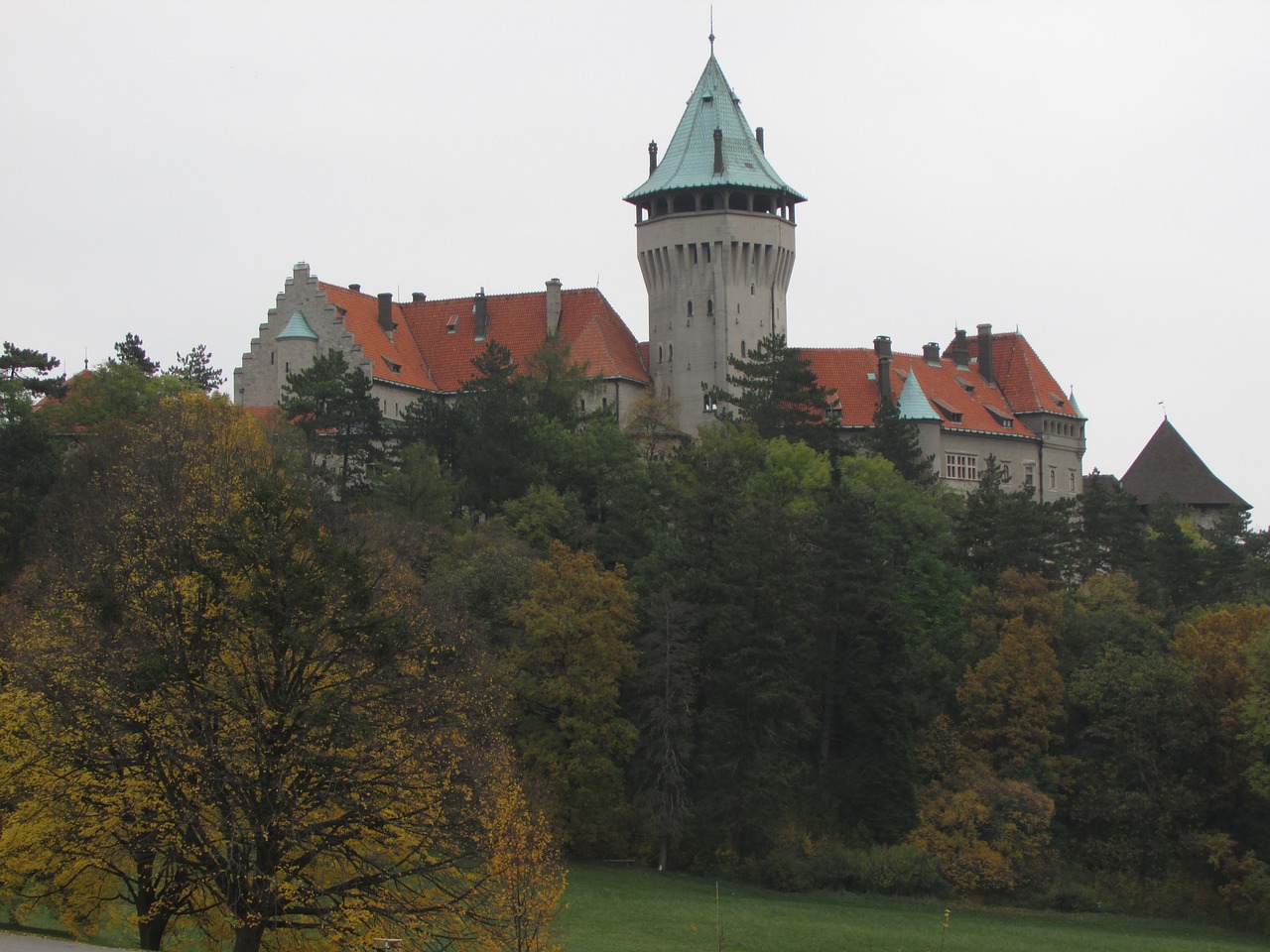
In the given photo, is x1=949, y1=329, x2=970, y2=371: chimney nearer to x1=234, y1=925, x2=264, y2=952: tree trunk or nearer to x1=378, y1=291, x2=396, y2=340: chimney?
x1=378, y1=291, x2=396, y2=340: chimney

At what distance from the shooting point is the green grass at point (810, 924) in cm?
4453

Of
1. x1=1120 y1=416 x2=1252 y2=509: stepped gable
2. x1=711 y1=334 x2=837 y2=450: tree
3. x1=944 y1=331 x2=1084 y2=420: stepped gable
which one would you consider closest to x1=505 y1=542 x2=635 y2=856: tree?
x1=711 y1=334 x2=837 y2=450: tree

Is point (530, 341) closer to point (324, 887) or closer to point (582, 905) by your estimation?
point (582, 905)

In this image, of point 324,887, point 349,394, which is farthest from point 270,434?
point 324,887

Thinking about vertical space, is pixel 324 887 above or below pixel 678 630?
below

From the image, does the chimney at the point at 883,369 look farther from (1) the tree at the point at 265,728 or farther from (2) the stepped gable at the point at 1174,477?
(1) the tree at the point at 265,728

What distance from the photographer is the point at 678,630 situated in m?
54.7

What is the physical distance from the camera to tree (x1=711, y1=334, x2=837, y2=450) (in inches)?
2899

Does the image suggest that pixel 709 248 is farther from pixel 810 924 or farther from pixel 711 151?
pixel 810 924

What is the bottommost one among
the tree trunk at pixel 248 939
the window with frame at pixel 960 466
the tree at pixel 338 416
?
the tree trunk at pixel 248 939

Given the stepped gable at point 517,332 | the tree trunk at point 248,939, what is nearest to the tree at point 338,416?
the stepped gable at point 517,332

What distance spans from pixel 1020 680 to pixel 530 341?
3058 cm

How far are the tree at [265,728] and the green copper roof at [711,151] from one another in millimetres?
47553

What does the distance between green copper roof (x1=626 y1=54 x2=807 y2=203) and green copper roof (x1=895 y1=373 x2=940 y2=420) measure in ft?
30.2
